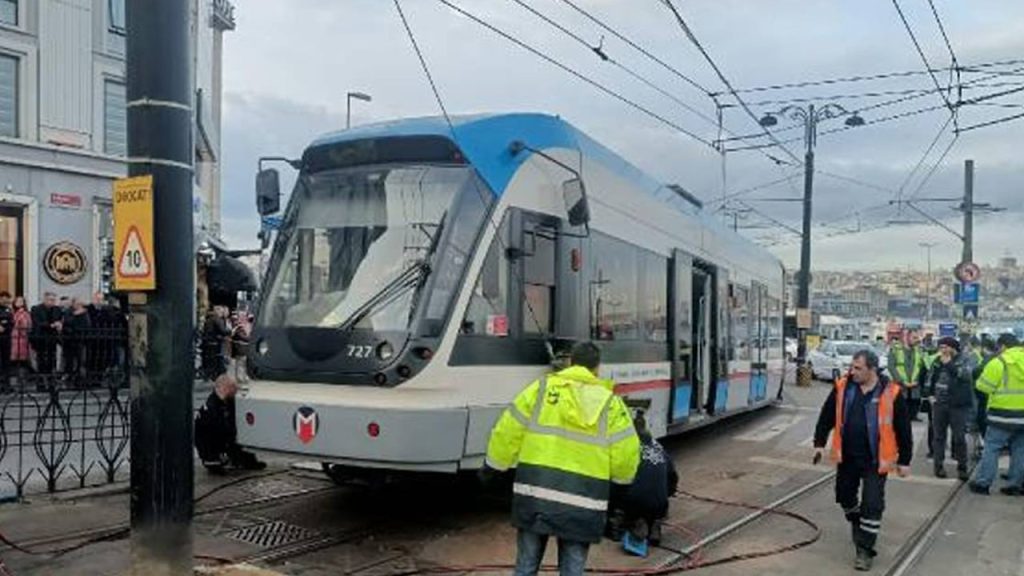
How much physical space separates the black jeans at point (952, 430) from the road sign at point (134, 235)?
398 inches

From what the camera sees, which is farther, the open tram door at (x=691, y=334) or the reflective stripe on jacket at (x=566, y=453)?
the open tram door at (x=691, y=334)

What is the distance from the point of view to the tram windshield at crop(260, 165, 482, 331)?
758cm

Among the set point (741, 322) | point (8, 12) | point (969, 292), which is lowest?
point (741, 322)

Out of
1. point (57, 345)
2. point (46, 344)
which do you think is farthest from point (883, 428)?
point (57, 345)

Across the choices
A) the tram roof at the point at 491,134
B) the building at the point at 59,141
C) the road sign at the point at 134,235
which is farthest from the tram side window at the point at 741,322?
the road sign at the point at 134,235

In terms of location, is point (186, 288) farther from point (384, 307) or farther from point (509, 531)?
point (509, 531)

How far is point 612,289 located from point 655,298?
1810 millimetres

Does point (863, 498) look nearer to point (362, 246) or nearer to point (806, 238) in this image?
point (362, 246)

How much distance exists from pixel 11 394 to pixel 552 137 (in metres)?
6.17

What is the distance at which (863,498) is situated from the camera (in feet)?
25.7

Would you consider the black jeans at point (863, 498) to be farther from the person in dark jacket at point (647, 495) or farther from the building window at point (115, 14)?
the building window at point (115, 14)

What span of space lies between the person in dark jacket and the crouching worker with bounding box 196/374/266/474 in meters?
4.37

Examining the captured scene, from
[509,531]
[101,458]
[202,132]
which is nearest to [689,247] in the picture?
[509,531]

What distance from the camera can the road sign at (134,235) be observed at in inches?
215
